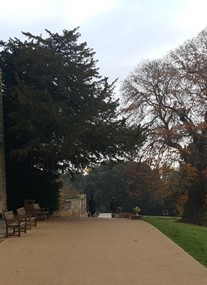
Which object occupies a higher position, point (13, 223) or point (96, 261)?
point (13, 223)

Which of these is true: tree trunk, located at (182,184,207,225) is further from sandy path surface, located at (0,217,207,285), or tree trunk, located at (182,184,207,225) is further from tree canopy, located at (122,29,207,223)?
sandy path surface, located at (0,217,207,285)

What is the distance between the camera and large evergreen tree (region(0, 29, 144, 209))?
2391cm

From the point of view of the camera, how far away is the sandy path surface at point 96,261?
8.59 m

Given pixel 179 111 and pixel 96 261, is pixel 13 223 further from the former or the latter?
pixel 179 111

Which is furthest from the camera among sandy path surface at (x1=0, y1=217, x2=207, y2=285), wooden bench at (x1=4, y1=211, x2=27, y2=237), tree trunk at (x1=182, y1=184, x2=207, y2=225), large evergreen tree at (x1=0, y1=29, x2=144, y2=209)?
tree trunk at (x1=182, y1=184, x2=207, y2=225)

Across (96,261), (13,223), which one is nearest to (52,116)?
(13,223)

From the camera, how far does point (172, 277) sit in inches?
348

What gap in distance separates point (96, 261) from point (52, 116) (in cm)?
1388

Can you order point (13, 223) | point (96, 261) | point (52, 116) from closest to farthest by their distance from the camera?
point (96, 261) → point (13, 223) → point (52, 116)

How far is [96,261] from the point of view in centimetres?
1063

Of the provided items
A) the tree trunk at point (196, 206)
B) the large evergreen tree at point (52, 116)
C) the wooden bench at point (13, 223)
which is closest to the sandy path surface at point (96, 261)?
the wooden bench at point (13, 223)

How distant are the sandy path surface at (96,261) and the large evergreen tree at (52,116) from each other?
29.0ft

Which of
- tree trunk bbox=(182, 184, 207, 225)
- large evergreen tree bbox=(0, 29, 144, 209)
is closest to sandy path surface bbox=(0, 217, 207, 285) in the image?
large evergreen tree bbox=(0, 29, 144, 209)

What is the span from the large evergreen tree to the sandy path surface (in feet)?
29.0
